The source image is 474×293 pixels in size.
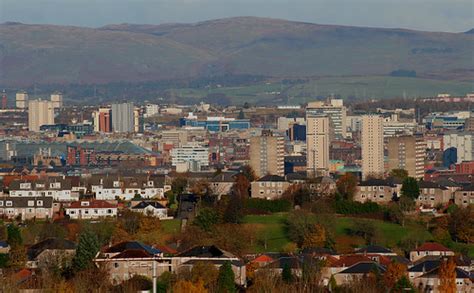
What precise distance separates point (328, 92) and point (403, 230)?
9634 centimetres

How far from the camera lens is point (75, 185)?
3647 centimetres

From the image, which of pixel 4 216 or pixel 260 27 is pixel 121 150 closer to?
pixel 4 216

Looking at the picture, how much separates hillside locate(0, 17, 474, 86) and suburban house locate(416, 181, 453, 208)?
344ft

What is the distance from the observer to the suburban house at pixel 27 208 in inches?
1227

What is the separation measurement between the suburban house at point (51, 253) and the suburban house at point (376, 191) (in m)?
10.3

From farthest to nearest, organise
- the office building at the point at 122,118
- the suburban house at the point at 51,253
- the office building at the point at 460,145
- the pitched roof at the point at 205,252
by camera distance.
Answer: the office building at the point at 122,118 < the office building at the point at 460,145 < the pitched roof at the point at 205,252 < the suburban house at the point at 51,253

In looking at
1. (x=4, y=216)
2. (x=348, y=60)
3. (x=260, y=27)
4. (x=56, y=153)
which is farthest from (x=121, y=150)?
(x=260, y=27)

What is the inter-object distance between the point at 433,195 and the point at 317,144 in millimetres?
26633

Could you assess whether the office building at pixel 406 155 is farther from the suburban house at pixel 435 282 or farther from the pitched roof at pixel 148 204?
the suburban house at pixel 435 282

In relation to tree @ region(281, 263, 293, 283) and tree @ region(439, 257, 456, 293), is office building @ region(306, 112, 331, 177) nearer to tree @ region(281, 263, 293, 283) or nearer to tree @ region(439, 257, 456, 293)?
tree @ region(439, 257, 456, 293)

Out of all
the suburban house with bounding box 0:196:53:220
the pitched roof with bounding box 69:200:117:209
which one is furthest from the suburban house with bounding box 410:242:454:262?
the suburban house with bounding box 0:196:53:220

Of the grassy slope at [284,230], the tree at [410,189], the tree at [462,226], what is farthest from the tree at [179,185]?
the tree at [462,226]

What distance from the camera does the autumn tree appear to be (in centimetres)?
2064

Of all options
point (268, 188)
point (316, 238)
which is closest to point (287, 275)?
point (316, 238)
